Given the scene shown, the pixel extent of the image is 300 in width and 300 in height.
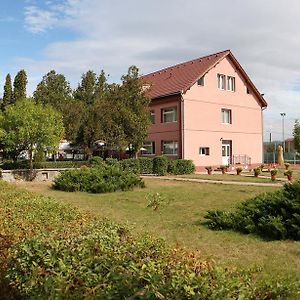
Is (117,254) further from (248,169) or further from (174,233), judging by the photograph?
(248,169)

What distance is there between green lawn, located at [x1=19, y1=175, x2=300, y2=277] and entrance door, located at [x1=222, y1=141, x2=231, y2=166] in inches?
782

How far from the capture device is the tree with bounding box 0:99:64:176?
23406 mm

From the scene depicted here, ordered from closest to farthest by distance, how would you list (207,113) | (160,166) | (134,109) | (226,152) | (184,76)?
1. (160,166)
2. (134,109)
3. (207,113)
4. (184,76)
5. (226,152)

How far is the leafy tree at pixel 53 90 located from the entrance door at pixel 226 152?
1630cm

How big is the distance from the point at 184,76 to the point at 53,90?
59.7ft

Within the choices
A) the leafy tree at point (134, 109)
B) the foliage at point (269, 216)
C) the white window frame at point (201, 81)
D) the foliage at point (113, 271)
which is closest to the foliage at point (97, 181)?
the foliage at point (269, 216)

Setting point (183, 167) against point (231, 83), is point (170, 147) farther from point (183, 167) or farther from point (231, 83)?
point (231, 83)

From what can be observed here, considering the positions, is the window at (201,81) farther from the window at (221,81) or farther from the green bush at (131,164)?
the green bush at (131,164)

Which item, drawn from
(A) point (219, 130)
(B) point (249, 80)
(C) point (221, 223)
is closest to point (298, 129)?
(B) point (249, 80)

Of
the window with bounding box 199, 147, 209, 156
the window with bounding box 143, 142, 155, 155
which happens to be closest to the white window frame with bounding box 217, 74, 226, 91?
the window with bounding box 199, 147, 209, 156

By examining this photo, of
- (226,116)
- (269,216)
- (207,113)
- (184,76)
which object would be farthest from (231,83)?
(269,216)

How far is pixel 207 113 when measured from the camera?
35.3 meters

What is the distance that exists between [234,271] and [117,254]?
933 millimetres

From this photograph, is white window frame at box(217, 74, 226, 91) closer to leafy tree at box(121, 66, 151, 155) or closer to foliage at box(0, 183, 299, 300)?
leafy tree at box(121, 66, 151, 155)
